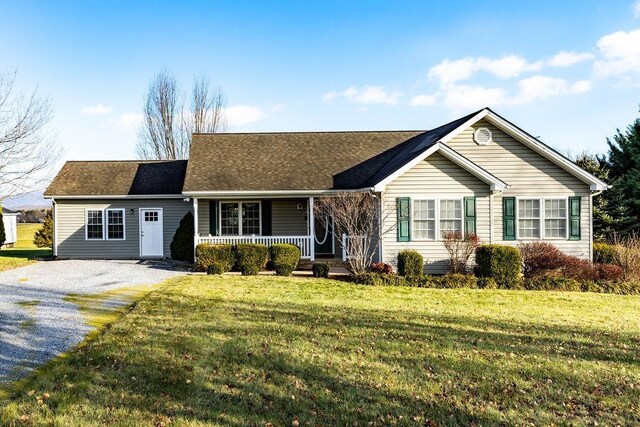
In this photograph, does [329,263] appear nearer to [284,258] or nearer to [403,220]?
[284,258]

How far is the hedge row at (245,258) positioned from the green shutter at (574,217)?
9.40m

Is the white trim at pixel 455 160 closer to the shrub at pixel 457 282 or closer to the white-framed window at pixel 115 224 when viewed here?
the shrub at pixel 457 282

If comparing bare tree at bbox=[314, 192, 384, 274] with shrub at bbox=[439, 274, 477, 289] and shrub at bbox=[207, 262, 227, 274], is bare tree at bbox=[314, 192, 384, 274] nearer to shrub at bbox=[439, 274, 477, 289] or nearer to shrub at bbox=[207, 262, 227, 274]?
shrub at bbox=[439, 274, 477, 289]

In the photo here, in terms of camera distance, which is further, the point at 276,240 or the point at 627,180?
the point at 627,180

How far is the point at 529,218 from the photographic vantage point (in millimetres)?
15250

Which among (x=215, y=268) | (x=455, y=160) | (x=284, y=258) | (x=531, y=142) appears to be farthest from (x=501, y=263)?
(x=215, y=268)

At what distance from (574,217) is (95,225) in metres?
19.3

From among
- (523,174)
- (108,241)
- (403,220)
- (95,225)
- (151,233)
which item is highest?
(523,174)

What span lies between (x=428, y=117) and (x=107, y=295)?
84.3 ft

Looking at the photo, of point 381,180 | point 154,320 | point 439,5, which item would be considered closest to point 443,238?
point 381,180

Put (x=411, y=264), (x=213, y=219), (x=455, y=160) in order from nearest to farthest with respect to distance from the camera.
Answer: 1. (x=411, y=264)
2. (x=455, y=160)
3. (x=213, y=219)

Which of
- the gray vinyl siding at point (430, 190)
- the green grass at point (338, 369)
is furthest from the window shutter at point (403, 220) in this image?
the green grass at point (338, 369)

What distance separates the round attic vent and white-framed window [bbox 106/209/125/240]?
15103 mm

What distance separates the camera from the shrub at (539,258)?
Answer: 13.8 meters
